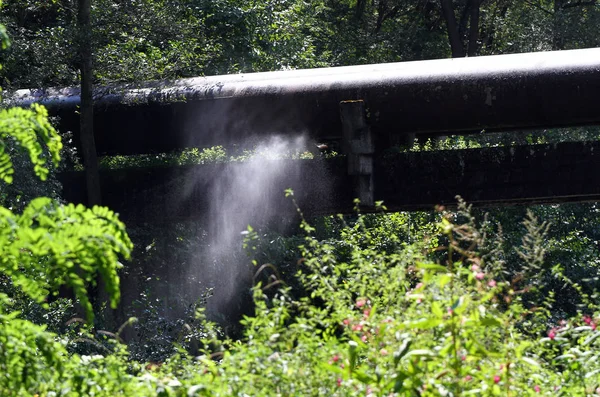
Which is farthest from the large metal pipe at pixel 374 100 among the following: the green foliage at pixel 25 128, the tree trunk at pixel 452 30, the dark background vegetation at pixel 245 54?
the tree trunk at pixel 452 30

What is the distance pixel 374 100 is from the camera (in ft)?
29.9

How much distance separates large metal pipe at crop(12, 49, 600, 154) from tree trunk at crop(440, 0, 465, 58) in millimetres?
14526

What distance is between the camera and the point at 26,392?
3.79m

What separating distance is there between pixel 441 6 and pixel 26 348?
2259 cm

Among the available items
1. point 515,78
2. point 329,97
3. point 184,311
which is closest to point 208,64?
point 184,311

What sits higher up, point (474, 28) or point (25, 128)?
point (474, 28)

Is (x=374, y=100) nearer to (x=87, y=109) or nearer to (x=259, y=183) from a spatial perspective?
(x=259, y=183)

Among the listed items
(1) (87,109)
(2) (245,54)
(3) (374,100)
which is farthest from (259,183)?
(2) (245,54)

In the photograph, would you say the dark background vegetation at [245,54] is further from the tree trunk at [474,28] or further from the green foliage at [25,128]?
the green foliage at [25,128]

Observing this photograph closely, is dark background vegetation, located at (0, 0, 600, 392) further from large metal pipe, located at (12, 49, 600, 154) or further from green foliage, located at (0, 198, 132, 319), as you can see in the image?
green foliage, located at (0, 198, 132, 319)

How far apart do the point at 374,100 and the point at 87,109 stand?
3162 mm

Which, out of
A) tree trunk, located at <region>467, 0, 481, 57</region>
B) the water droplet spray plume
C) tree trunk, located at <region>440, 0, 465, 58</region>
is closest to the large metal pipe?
the water droplet spray plume

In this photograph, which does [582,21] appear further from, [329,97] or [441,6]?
[329,97]

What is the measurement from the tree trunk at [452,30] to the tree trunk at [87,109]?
563 inches
